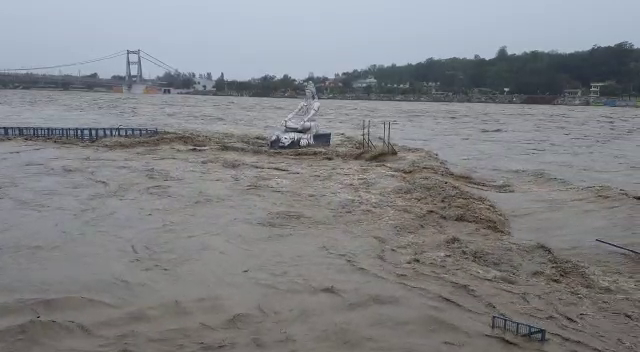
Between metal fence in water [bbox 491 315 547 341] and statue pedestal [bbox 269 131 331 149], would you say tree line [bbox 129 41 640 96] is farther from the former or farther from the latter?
metal fence in water [bbox 491 315 547 341]

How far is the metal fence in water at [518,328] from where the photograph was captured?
5309 millimetres

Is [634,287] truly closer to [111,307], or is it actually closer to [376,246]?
[376,246]

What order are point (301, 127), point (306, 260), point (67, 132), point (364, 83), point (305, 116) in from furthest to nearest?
point (364, 83)
point (67, 132)
point (305, 116)
point (301, 127)
point (306, 260)

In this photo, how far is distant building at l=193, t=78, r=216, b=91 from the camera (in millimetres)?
136562

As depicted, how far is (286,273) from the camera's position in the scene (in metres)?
7.17

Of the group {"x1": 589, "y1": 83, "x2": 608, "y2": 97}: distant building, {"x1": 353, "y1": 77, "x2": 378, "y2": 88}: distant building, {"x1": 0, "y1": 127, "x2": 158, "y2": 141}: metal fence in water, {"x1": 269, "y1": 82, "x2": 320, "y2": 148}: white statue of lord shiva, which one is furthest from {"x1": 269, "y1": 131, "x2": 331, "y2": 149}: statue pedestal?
{"x1": 353, "y1": 77, "x2": 378, "y2": 88}: distant building

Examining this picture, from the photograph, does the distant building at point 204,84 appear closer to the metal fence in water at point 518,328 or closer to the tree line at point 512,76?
the tree line at point 512,76

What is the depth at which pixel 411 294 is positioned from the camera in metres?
6.49

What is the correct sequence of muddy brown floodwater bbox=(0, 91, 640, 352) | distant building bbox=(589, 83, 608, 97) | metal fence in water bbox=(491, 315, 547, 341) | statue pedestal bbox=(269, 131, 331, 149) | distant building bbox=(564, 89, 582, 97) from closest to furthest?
metal fence in water bbox=(491, 315, 547, 341), muddy brown floodwater bbox=(0, 91, 640, 352), statue pedestal bbox=(269, 131, 331, 149), distant building bbox=(589, 83, 608, 97), distant building bbox=(564, 89, 582, 97)

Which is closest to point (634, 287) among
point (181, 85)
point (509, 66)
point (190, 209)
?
point (190, 209)

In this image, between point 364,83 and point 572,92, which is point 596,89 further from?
point 364,83

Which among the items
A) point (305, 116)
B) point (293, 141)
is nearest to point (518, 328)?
point (293, 141)

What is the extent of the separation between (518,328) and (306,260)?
3.14m

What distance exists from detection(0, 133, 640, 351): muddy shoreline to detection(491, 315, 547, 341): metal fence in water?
0.15m
